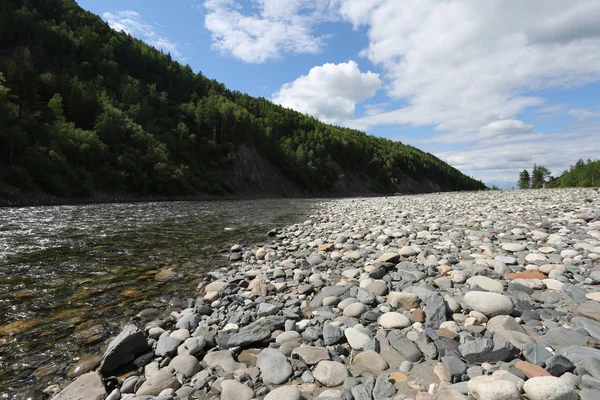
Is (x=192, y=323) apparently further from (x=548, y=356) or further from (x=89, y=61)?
(x=89, y=61)

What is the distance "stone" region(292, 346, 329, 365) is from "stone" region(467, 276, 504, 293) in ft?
8.25

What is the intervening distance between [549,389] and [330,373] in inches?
62.6

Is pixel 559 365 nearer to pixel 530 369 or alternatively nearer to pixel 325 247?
pixel 530 369

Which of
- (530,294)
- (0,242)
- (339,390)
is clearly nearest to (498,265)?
(530,294)

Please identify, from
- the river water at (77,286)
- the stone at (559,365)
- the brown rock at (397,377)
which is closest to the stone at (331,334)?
the brown rock at (397,377)

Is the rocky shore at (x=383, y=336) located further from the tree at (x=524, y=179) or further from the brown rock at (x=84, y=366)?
the tree at (x=524, y=179)

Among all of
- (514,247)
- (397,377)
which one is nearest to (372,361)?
(397,377)

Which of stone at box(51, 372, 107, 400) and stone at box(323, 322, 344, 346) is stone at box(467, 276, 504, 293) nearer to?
stone at box(323, 322, 344, 346)

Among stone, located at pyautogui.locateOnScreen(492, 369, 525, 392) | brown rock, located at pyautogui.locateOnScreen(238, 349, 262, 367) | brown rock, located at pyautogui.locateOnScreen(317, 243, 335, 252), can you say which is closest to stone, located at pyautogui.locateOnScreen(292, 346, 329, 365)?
brown rock, located at pyautogui.locateOnScreen(238, 349, 262, 367)

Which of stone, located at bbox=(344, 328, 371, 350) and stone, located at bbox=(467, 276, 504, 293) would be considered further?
stone, located at bbox=(467, 276, 504, 293)

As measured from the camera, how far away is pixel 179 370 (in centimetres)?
301

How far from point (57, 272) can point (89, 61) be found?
9225cm

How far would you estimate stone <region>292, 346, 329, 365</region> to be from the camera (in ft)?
9.58

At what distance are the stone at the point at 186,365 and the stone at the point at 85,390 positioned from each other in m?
0.62
